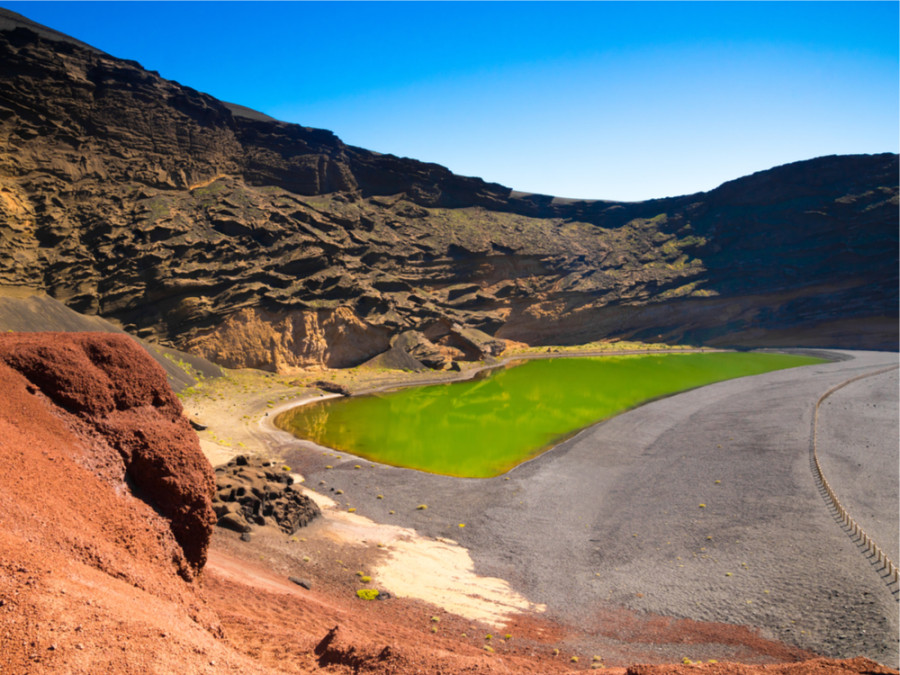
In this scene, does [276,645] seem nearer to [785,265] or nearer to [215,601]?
[215,601]

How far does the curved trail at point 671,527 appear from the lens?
12.3 metres

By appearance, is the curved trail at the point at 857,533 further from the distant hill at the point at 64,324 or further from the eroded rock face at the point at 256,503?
the distant hill at the point at 64,324

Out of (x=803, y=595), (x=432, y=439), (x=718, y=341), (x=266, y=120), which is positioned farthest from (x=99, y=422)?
(x=718, y=341)

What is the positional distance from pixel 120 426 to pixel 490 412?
105 ft

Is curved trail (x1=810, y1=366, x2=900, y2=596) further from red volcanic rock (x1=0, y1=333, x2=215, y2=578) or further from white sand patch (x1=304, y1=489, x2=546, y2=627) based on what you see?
red volcanic rock (x1=0, y1=333, x2=215, y2=578)

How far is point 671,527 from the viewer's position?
1722cm

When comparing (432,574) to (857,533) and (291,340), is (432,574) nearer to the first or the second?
(857,533)

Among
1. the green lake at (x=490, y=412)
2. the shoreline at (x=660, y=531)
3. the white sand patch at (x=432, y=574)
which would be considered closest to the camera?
the shoreline at (x=660, y=531)

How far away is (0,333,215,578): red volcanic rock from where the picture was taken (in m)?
6.73

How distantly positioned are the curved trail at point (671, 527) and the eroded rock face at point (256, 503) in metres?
2.91

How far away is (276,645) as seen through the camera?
7793 millimetres

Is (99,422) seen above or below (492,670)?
above

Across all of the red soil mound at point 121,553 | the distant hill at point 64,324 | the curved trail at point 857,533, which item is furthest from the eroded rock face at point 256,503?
the curved trail at point 857,533

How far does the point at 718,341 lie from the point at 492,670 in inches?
3213
